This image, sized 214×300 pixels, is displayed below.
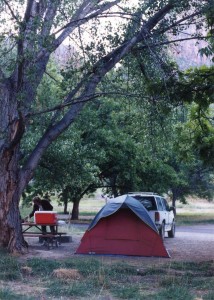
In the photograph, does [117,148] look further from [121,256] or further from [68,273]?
[68,273]

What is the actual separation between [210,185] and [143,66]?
87.3 feet

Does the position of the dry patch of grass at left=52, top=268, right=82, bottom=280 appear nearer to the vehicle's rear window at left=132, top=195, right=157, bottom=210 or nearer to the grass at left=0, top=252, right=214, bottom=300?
the grass at left=0, top=252, right=214, bottom=300

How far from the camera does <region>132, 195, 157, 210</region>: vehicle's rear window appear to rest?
785 inches

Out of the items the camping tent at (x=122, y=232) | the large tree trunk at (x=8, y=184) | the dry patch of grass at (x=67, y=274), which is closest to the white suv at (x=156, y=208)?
the camping tent at (x=122, y=232)

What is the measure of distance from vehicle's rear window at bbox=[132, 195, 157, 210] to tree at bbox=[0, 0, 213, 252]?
221 inches

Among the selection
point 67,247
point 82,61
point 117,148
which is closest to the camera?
point 82,61

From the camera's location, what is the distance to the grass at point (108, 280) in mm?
9398

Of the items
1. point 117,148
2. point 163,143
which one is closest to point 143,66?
point 163,143

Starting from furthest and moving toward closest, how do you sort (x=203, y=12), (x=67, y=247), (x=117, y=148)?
(x=117, y=148), (x=67, y=247), (x=203, y=12)

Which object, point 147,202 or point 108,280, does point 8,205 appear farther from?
point 147,202

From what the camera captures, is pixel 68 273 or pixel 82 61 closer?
pixel 68 273

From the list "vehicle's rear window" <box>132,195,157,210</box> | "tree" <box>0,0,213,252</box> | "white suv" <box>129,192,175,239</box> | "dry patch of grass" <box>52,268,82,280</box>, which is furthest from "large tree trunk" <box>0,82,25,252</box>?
"vehicle's rear window" <box>132,195,157,210</box>

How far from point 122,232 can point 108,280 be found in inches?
209

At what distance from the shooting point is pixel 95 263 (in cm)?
1316
